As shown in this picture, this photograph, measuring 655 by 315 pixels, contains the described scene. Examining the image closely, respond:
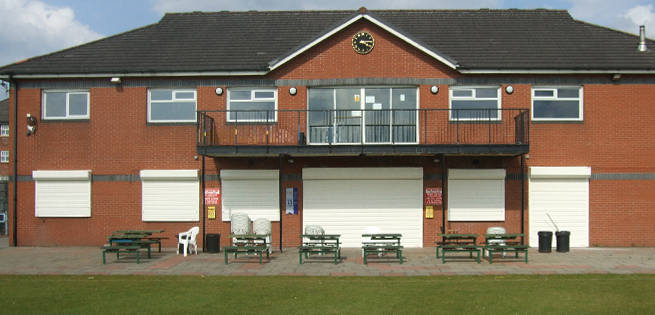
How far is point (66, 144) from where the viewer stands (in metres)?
16.8

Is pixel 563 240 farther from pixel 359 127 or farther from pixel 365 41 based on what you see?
pixel 365 41

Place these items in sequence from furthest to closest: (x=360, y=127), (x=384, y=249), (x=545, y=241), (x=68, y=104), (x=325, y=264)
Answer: (x=68, y=104)
(x=360, y=127)
(x=545, y=241)
(x=384, y=249)
(x=325, y=264)

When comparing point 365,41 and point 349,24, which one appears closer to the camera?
point 349,24

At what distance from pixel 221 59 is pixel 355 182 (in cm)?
551

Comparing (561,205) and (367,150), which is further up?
(367,150)

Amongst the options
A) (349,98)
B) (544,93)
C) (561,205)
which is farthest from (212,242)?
(544,93)

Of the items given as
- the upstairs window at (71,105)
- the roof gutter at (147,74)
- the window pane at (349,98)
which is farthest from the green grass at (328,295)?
the roof gutter at (147,74)

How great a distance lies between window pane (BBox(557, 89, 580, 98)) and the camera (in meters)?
16.2

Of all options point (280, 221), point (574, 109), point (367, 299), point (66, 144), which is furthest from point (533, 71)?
point (66, 144)

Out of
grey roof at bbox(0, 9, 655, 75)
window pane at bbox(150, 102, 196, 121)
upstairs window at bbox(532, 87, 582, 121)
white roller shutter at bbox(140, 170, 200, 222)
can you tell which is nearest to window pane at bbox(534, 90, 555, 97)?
upstairs window at bbox(532, 87, 582, 121)

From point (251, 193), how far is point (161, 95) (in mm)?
4014

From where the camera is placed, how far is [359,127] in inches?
621

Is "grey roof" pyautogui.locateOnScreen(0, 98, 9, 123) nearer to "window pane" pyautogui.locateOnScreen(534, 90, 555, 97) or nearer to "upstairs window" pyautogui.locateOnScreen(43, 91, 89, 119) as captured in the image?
"upstairs window" pyautogui.locateOnScreen(43, 91, 89, 119)

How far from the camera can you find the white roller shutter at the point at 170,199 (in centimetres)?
1644
